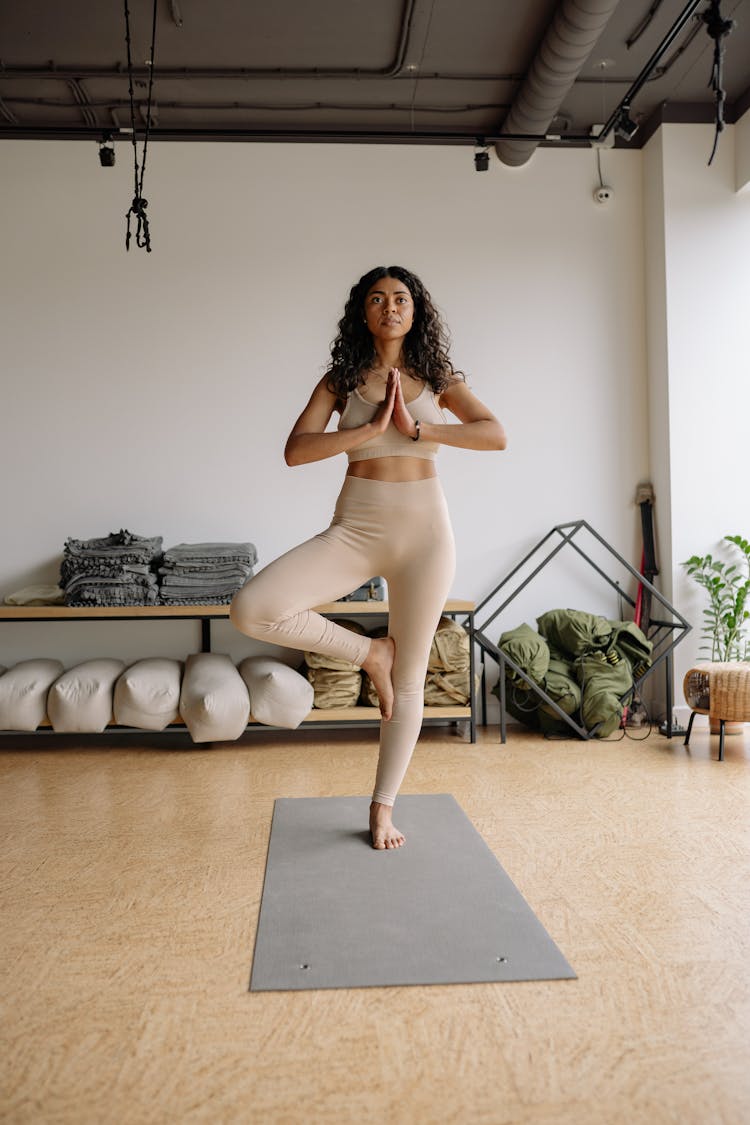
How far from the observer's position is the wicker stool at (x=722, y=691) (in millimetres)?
3834

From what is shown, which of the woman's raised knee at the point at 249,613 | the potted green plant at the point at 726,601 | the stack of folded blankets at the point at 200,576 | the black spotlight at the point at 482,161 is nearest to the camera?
the woman's raised knee at the point at 249,613

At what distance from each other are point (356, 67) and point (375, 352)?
2.33 m

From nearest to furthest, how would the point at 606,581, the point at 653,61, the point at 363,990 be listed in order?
the point at 363,990
the point at 653,61
the point at 606,581

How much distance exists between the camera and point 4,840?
2.81 metres

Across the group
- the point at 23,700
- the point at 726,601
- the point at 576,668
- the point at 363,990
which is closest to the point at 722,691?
the point at 576,668

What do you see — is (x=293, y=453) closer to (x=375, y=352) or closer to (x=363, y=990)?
(x=375, y=352)

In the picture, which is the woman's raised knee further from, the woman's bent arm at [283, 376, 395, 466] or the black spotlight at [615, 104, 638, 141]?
the black spotlight at [615, 104, 638, 141]

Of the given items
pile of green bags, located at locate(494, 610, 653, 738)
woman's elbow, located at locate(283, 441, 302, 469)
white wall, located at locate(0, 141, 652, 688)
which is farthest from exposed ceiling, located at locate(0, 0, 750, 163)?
pile of green bags, located at locate(494, 610, 653, 738)

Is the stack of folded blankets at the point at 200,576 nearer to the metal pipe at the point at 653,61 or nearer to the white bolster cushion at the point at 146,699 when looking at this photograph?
the white bolster cushion at the point at 146,699

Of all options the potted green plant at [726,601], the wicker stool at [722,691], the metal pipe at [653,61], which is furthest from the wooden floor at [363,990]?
the metal pipe at [653,61]

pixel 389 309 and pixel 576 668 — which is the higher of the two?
pixel 389 309

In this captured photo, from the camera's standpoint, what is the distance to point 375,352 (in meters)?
2.65

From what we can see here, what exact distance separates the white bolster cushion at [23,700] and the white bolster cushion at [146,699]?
13.4 inches

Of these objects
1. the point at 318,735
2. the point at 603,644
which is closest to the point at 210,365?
the point at 318,735
